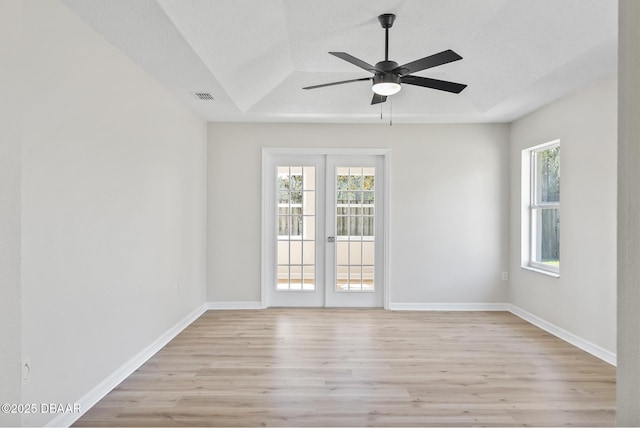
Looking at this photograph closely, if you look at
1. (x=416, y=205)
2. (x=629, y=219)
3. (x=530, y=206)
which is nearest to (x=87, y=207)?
(x=629, y=219)

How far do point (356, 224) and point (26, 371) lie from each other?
396 centimetres

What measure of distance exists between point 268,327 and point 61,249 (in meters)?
2.52

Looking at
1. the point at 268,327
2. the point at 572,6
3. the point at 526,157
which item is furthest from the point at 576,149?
the point at 268,327

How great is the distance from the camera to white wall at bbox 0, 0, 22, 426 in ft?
2.82

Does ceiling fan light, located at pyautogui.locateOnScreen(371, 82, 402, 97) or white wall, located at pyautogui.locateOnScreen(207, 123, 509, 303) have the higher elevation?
ceiling fan light, located at pyautogui.locateOnScreen(371, 82, 402, 97)

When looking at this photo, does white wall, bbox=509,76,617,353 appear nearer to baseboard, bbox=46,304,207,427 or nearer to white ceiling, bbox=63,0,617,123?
white ceiling, bbox=63,0,617,123

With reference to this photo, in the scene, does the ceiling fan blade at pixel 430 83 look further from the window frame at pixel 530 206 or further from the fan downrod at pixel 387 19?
the window frame at pixel 530 206

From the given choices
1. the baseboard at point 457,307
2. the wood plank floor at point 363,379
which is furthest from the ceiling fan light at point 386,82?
the baseboard at point 457,307

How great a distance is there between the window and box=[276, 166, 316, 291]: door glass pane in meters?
2.77

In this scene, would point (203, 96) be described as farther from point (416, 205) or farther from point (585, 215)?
point (585, 215)

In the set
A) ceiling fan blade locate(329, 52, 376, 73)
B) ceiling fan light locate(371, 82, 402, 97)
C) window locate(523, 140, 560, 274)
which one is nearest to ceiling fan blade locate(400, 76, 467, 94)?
ceiling fan light locate(371, 82, 402, 97)

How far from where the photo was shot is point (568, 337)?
393cm

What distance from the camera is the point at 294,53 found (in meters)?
3.71

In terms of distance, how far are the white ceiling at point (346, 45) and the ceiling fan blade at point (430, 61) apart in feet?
1.77
